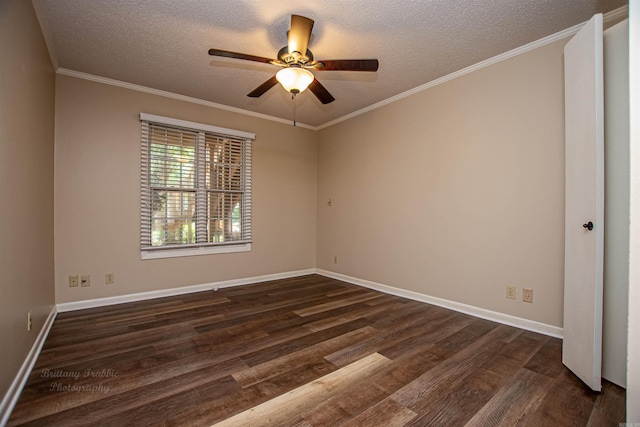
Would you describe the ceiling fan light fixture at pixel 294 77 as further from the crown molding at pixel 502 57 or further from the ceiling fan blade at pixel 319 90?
the crown molding at pixel 502 57

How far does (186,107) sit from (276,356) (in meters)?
3.35

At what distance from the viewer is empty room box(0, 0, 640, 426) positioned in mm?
1676

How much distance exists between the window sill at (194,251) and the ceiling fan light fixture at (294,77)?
8.64ft

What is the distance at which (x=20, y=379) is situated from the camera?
173 centimetres

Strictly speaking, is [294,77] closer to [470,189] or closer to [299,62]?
[299,62]

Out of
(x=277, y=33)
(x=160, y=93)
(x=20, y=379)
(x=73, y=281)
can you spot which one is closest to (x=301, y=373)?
(x=20, y=379)

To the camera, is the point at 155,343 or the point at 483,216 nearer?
the point at 155,343

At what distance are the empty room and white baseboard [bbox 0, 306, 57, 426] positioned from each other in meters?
0.02

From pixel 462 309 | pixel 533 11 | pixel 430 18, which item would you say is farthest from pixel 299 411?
pixel 533 11

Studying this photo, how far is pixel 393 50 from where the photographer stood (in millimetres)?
2717

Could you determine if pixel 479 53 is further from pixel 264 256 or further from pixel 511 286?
pixel 264 256

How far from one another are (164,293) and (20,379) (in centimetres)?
193

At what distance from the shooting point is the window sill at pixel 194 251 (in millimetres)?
3596

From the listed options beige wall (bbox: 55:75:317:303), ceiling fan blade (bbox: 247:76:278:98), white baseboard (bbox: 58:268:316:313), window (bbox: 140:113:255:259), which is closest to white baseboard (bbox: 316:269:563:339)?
white baseboard (bbox: 58:268:316:313)
